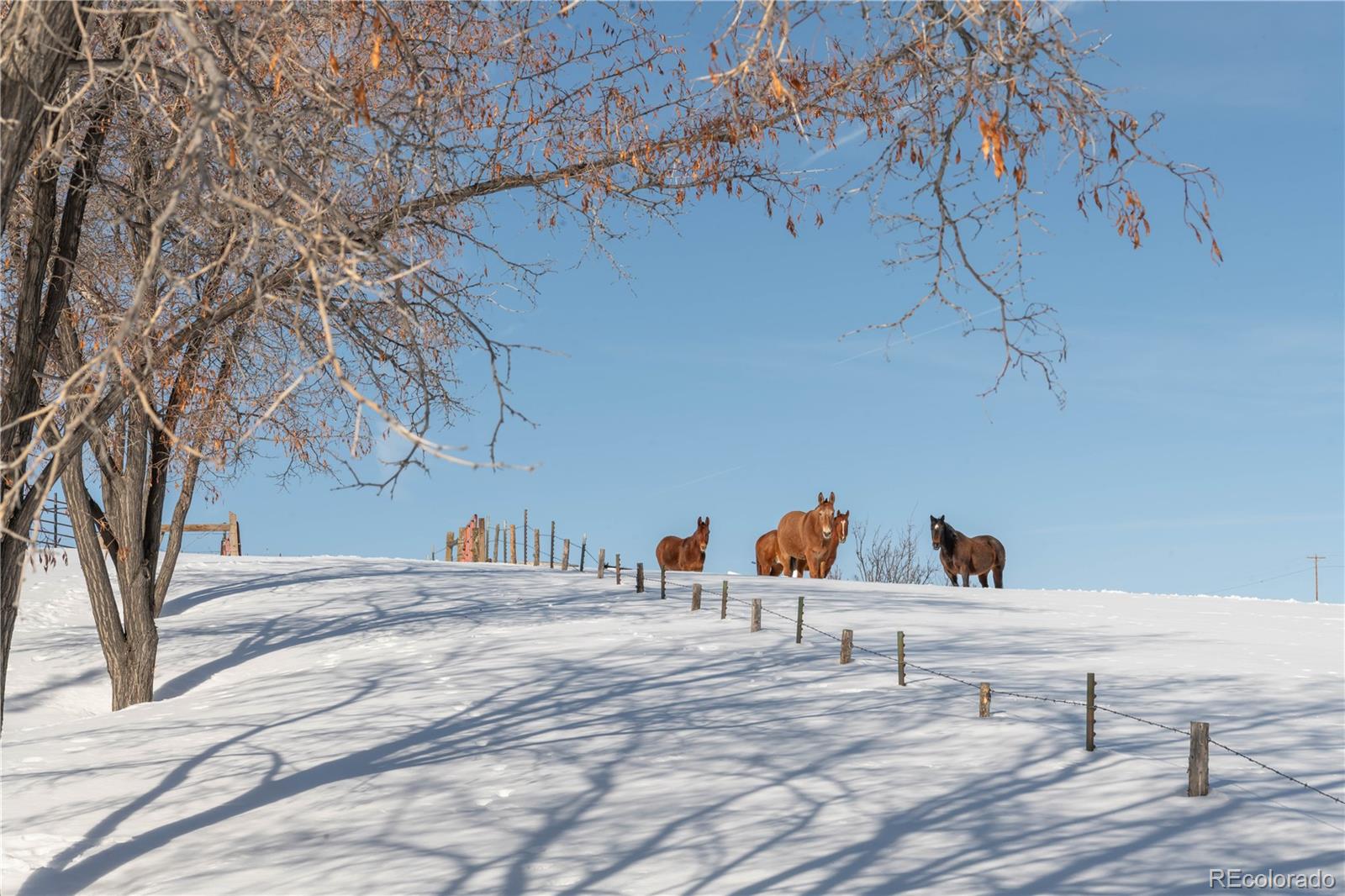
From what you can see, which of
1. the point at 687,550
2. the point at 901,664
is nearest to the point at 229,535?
the point at 687,550

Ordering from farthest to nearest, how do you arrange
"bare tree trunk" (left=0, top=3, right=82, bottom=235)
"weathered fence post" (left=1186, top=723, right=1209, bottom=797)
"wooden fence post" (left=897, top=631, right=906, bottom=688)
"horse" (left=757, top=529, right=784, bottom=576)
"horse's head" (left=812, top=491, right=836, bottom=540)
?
"horse" (left=757, top=529, right=784, bottom=576)
"horse's head" (left=812, top=491, right=836, bottom=540)
"wooden fence post" (left=897, top=631, right=906, bottom=688)
"weathered fence post" (left=1186, top=723, right=1209, bottom=797)
"bare tree trunk" (left=0, top=3, right=82, bottom=235)

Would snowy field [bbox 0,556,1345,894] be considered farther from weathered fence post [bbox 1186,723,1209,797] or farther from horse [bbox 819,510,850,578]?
horse [bbox 819,510,850,578]

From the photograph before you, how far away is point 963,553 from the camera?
3291cm

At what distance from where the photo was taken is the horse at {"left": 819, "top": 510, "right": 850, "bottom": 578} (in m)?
27.6

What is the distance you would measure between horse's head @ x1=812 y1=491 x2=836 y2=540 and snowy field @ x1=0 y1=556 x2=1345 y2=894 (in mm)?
8391

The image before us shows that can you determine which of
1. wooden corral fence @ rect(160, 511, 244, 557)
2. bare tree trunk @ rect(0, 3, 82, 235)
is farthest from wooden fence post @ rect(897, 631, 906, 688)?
wooden corral fence @ rect(160, 511, 244, 557)

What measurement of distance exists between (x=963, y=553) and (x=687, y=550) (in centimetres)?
806

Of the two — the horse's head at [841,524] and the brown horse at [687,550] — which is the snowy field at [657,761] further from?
the brown horse at [687,550]

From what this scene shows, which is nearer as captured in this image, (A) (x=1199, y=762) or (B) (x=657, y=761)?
(A) (x=1199, y=762)

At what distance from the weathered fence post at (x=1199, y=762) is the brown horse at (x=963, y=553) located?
22.2 meters

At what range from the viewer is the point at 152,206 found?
9125 mm

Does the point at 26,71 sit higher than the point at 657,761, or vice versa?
the point at 26,71

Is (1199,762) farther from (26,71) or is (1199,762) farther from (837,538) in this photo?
(837,538)

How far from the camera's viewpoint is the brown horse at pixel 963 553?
104ft
